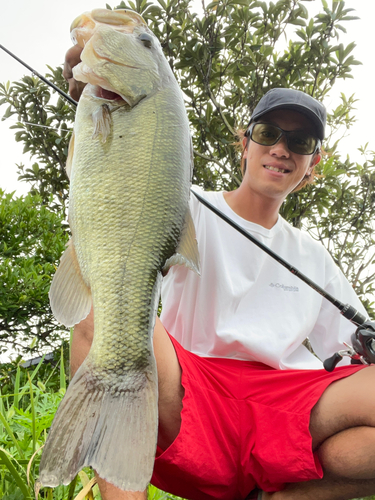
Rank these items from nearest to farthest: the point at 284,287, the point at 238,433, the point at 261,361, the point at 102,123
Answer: the point at 102,123 < the point at 238,433 < the point at 261,361 < the point at 284,287

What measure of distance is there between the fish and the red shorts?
57 cm

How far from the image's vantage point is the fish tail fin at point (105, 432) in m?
1.04

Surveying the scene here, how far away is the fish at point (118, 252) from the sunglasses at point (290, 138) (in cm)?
121

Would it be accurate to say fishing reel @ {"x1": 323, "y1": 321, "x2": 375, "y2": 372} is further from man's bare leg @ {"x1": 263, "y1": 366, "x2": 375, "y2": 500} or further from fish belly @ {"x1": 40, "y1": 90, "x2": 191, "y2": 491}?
fish belly @ {"x1": 40, "y1": 90, "x2": 191, "y2": 491}

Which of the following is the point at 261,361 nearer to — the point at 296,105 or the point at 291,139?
the point at 291,139

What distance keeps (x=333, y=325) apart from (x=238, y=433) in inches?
34.7

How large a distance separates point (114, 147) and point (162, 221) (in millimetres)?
248

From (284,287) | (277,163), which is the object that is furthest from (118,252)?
(277,163)

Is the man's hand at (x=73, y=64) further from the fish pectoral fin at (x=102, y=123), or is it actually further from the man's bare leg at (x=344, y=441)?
the man's bare leg at (x=344, y=441)

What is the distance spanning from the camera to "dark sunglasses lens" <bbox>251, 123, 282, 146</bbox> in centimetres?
244

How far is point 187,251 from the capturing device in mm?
1289

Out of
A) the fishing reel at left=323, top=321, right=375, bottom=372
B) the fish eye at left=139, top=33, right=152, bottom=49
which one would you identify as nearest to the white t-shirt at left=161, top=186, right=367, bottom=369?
the fishing reel at left=323, top=321, right=375, bottom=372

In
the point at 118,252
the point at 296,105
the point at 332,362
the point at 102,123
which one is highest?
the point at 296,105

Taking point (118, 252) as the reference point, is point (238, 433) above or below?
below
